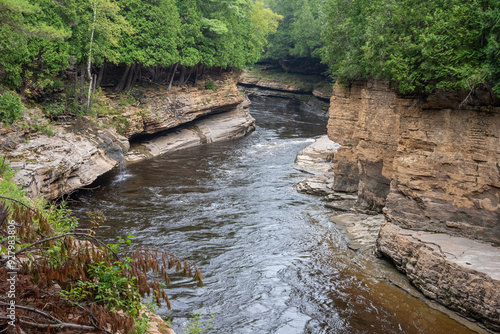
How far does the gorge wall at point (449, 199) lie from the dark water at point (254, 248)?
2.39 feet

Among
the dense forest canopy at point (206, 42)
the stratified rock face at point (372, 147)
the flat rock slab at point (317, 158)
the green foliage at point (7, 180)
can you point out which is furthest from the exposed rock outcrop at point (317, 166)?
the green foliage at point (7, 180)

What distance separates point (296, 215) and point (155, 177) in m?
8.54

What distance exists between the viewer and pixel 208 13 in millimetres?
31688

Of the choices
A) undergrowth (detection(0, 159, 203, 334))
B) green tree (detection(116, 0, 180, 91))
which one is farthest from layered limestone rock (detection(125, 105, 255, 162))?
undergrowth (detection(0, 159, 203, 334))

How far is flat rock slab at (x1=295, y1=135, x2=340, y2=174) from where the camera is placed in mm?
23578

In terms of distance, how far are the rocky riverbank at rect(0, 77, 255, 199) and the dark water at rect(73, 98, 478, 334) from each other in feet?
4.38

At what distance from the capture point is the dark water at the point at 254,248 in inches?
365

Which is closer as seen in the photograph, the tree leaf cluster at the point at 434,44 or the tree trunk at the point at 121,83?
the tree leaf cluster at the point at 434,44

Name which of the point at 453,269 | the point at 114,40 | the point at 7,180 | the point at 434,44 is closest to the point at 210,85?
the point at 114,40

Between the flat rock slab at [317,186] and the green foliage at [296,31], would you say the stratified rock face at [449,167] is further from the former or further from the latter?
the green foliage at [296,31]

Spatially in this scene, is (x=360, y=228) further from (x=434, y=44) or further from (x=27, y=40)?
(x=27, y=40)

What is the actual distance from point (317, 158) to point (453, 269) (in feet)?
53.2

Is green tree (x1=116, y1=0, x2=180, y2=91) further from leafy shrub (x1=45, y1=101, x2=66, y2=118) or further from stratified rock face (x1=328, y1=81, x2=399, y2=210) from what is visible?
stratified rock face (x1=328, y1=81, x2=399, y2=210)

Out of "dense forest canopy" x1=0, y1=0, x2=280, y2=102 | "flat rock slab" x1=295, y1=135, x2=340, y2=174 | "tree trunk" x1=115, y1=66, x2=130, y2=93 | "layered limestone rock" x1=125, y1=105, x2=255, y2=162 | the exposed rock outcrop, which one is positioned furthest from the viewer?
"tree trunk" x1=115, y1=66, x2=130, y2=93
